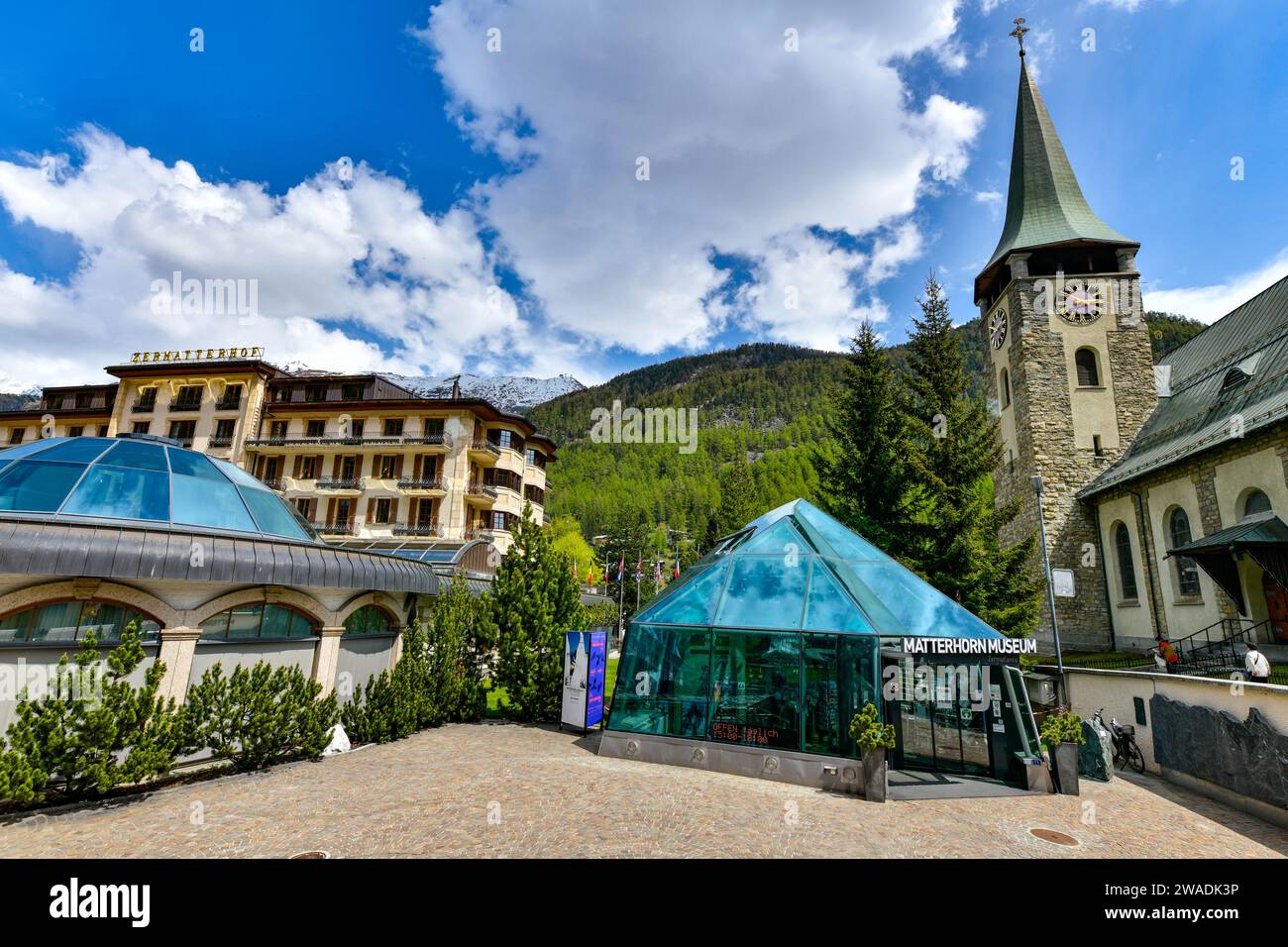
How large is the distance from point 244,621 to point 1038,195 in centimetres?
4597

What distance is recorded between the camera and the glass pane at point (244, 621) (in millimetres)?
12312

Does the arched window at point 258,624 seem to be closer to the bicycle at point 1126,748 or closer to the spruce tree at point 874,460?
the spruce tree at point 874,460

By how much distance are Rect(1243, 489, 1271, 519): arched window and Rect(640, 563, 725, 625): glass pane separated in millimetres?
19521

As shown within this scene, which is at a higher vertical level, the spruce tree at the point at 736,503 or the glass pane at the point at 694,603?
the spruce tree at the point at 736,503

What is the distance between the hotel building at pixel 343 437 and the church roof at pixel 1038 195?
115 feet

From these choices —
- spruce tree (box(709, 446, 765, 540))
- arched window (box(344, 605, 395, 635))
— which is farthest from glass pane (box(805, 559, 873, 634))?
spruce tree (box(709, 446, 765, 540))

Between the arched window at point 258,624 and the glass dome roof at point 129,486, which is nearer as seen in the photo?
the glass dome roof at point 129,486

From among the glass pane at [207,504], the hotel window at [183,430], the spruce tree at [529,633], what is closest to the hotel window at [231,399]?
the hotel window at [183,430]

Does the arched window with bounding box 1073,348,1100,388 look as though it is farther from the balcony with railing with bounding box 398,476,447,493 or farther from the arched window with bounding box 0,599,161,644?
the arched window with bounding box 0,599,161,644

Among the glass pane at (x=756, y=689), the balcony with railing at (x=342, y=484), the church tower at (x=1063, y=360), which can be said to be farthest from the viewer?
the balcony with railing at (x=342, y=484)

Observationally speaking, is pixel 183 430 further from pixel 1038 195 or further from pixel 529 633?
pixel 1038 195
